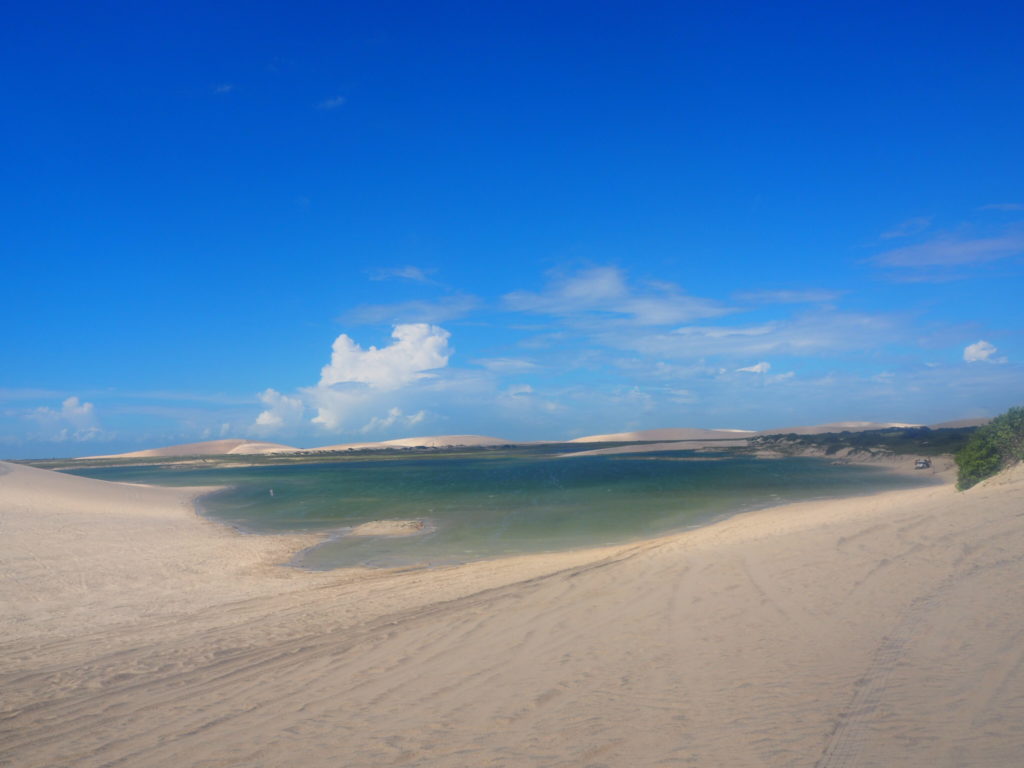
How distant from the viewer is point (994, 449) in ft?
69.5

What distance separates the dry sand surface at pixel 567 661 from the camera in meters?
4.86

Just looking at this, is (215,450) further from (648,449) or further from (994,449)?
(994,449)

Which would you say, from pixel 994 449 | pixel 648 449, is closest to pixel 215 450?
pixel 648 449

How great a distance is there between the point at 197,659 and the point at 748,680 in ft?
20.6

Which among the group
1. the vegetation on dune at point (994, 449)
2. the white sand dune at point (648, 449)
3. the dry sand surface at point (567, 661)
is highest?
the vegetation on dune at point (994, 449)

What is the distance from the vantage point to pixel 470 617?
894cm

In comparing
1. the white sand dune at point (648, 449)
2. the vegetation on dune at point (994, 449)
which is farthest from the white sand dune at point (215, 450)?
the vegetation on dune at point (994, 449)

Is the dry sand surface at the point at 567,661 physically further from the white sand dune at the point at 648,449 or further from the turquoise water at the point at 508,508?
the white sand dune at the point at 648,449

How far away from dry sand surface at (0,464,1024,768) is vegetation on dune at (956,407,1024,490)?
888cm

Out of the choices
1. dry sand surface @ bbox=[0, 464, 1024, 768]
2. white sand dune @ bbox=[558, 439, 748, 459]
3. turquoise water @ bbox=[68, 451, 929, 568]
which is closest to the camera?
dry sand surface @ bbox=[0, 464, 1024, 768]

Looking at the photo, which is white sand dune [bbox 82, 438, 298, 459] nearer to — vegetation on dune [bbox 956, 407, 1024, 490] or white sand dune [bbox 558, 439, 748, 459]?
white sand dune [bbox 558, 439, 748, 459]

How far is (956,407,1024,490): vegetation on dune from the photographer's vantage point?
2062cm

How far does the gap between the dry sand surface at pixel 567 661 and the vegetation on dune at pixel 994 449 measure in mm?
8882

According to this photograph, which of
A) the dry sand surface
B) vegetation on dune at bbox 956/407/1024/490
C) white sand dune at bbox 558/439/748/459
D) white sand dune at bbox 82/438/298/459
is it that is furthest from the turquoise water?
white sand dune at bbox 82/438/298/459
